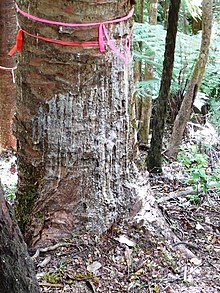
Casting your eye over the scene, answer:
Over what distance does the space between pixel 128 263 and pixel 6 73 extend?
3135mm

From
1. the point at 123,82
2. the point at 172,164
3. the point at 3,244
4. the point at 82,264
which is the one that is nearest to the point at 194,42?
the point at 172,164

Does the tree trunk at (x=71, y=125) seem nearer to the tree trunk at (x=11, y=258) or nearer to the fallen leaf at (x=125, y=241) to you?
the fallen leaf at (x=125, y=241)

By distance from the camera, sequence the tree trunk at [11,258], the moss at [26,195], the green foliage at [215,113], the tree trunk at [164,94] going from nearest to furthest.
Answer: the tree trunk at [11,258] < the moss at [26,195] < the tree trunk at [164,94] < the green foliage at [215,113]

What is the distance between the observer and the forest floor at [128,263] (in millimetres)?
2416

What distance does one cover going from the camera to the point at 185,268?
2.69 metres

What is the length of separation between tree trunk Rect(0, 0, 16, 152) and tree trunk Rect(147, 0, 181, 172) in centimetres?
187

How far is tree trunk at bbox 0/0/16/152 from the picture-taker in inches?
190

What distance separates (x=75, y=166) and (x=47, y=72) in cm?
54

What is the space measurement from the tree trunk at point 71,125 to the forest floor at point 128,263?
0.10 m

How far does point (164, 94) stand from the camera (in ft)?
13.1

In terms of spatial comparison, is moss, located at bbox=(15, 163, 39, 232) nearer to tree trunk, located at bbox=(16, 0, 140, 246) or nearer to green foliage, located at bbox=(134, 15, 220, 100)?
tree trunk, located at bbox=(16, 0, 140, 246)

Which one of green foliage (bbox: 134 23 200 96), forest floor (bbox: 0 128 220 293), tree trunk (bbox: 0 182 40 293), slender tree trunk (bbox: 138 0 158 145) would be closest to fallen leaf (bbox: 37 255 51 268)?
forest floor (bbox: 0 128 220 293)

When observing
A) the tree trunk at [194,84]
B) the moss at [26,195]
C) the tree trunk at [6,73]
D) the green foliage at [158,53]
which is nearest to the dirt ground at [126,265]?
the moss at [26,195]

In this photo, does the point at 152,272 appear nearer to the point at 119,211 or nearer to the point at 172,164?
the point at 119,211
